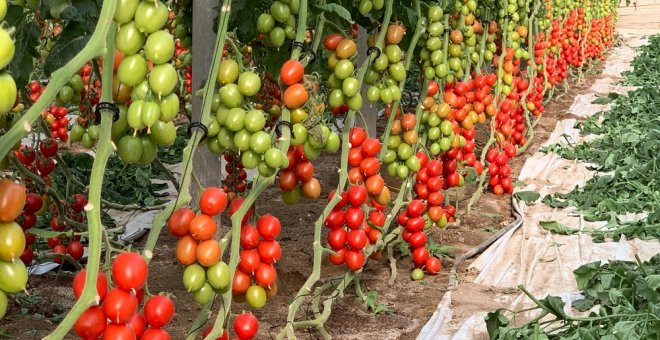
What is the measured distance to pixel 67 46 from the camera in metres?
2.23

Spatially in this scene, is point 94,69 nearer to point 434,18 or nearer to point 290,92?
point 290,92

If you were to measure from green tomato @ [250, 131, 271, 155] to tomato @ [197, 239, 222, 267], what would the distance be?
30 cm

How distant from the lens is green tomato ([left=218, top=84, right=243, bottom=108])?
2.10 metres

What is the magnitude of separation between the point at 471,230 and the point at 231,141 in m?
2.90

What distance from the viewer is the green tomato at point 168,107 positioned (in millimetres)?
A: 1610

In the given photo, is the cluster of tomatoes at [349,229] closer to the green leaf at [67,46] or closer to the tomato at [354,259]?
the tomato at [354,259]

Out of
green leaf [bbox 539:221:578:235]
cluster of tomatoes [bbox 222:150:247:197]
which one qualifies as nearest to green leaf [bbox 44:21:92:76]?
cluster of tomatoes [bbox 222:150:247:197]

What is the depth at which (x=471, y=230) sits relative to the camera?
4758mm

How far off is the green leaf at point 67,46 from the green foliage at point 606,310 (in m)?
1.80

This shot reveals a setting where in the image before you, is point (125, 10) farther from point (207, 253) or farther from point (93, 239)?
point (207, 253)

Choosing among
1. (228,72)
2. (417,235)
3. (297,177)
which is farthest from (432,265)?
(228,72)

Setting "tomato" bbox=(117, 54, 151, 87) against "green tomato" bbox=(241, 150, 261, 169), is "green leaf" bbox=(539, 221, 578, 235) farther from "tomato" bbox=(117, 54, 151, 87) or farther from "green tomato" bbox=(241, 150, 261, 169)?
"tomato" bbox=(117, 54, 151, 87)

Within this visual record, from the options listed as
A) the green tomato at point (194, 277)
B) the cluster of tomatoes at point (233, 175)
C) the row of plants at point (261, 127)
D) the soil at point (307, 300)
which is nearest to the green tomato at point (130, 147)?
the row of plants at point (261, 127)

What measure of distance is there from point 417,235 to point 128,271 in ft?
7.78
